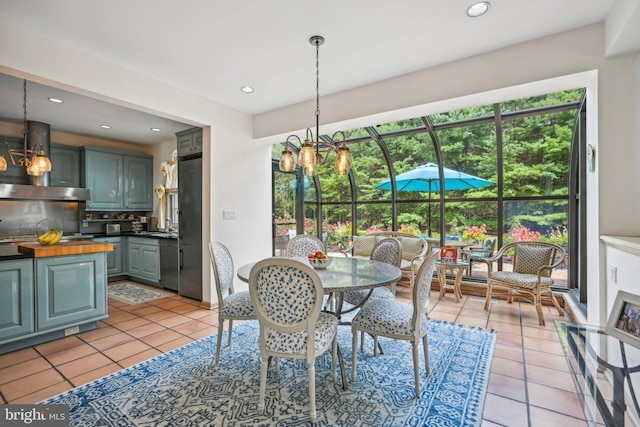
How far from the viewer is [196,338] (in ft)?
9.88

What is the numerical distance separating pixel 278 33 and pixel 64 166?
4.81 meters

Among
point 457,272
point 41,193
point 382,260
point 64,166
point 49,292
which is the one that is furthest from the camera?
point 64,166

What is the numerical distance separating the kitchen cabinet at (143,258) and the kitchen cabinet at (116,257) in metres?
0.10

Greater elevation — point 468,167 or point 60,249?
point 468,167

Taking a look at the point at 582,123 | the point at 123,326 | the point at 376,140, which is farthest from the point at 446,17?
the point at 123,326

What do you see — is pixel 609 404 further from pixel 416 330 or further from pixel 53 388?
pixel 53 388

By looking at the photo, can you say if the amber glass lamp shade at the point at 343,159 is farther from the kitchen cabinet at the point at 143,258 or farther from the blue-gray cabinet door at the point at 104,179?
the blue-gray cabinet door at the point at 104,179

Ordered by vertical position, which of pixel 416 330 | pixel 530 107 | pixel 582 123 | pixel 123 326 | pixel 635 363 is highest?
pixel 530 107

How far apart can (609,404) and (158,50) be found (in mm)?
3839

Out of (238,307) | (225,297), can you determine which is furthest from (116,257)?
(238,307)

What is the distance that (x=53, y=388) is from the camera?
6.98 ft

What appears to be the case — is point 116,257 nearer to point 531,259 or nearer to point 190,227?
point 190,227

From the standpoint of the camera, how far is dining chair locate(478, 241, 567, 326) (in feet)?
11.3

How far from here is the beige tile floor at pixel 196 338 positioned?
1.92 metres
